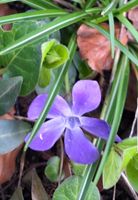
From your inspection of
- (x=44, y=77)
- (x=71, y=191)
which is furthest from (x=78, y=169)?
(x=44, y=77)

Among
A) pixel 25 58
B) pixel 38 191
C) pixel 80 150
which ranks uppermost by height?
pixel 25 58

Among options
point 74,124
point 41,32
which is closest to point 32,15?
point 41,32

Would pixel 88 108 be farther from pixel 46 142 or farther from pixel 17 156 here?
pixel 17 156

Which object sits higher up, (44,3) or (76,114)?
(44,3)

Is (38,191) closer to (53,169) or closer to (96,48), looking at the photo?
(53,169)

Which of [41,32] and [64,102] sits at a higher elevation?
[41,32]

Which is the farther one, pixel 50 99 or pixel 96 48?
pixel 96 48

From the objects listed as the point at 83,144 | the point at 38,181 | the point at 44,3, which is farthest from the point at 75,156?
the point at 44,3

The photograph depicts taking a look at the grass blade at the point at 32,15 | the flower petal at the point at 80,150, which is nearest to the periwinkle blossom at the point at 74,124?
the flower petal at the point at 80,150
